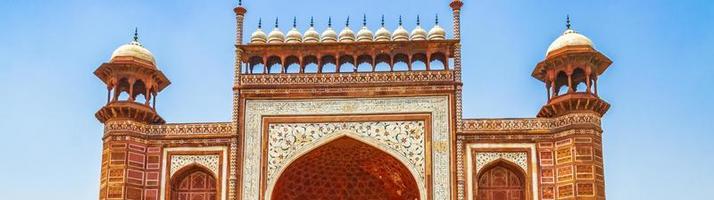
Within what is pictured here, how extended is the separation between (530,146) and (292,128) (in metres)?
3.97

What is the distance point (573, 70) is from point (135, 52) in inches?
292

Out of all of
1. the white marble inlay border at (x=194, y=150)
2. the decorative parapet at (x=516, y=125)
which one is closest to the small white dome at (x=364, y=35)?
the decorative parapet at (x=516, y=125)

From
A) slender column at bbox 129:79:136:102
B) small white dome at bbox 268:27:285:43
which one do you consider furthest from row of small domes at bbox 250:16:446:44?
slender column at bbox 129:79:136:102

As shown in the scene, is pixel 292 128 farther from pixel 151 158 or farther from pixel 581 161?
pixel 581 161

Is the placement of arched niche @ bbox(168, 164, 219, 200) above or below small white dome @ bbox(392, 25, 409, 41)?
below

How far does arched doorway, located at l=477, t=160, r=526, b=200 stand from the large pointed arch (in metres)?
1.01

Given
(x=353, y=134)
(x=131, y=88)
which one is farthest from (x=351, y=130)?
(x=131, y=88)

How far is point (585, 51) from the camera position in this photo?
1791cm

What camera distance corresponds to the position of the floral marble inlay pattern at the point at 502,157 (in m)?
17.9

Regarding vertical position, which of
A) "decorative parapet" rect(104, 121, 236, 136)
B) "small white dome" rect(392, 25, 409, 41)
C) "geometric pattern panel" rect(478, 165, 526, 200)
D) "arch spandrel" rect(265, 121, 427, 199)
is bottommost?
"geometric pattern panel" rect(478, 165, 526, 200)

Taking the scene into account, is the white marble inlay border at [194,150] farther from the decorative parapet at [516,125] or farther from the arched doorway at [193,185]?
the decorative parapet at [516,125]

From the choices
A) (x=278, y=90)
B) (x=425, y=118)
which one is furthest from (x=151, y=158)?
(x=425, y=118)

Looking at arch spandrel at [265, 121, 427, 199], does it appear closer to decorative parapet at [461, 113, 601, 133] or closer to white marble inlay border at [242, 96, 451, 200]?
white marble inlay border at [242, 96, 451, 200]

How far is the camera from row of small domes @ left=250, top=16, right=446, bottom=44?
61.9 feet
